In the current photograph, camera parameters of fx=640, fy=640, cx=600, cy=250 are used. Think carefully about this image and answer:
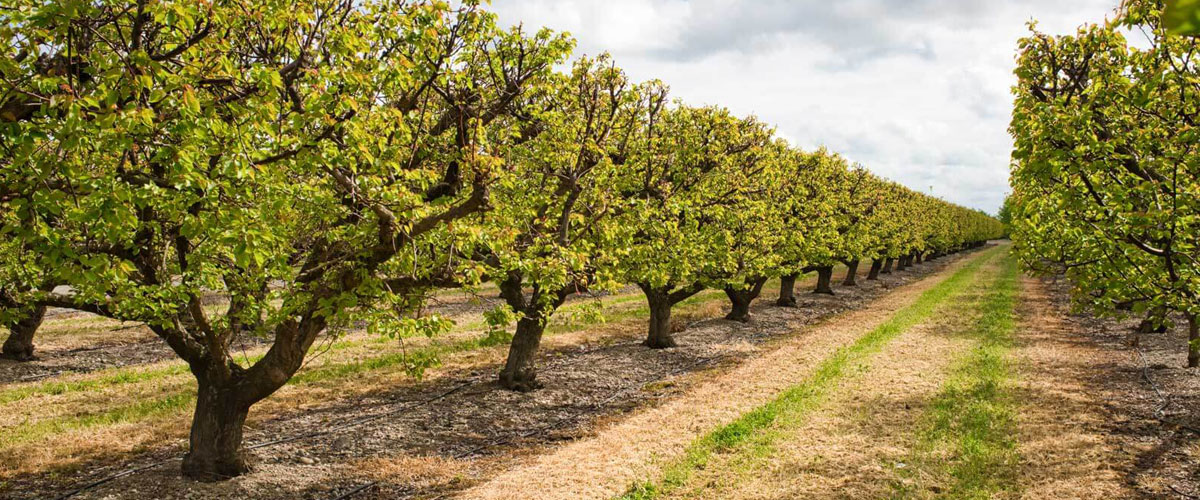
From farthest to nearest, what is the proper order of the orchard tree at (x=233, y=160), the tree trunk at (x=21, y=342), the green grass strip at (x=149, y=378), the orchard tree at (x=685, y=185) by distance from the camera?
the tree trunk at (x=21, y=342)
the orchard tree at (x=685, y=185)
the green grass strip at (x=149, y=378)
the orchard tree at (x=233, y=160)

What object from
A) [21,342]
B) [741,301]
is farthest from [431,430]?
[741,301]

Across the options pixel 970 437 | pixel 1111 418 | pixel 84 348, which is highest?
pixel 84 348

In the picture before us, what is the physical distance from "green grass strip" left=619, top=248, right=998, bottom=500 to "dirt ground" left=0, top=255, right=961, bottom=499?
3141 mm

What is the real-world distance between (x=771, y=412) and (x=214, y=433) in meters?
11.6

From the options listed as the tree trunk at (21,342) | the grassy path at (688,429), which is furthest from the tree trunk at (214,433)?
the tree trunk at (21,342)

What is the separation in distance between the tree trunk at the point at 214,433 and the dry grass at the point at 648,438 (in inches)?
174

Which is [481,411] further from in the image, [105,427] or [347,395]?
[105,427]

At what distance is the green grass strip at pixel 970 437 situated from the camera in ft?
36.6

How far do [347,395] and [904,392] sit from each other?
15152 millimetres

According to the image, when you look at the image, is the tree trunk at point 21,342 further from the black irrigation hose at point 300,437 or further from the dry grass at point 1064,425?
the dry grass at point 1064,425

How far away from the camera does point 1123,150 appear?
10.6 m

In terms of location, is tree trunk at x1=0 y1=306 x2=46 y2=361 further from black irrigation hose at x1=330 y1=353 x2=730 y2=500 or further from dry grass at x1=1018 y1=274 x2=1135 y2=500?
dry grass at x1=1018 y1=274 x2=1135 y2=500

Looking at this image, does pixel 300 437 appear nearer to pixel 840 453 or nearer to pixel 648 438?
pixel 648 438

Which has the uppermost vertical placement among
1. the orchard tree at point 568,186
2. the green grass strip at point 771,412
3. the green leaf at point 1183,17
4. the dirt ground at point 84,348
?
the orchard tree at point 568,186
